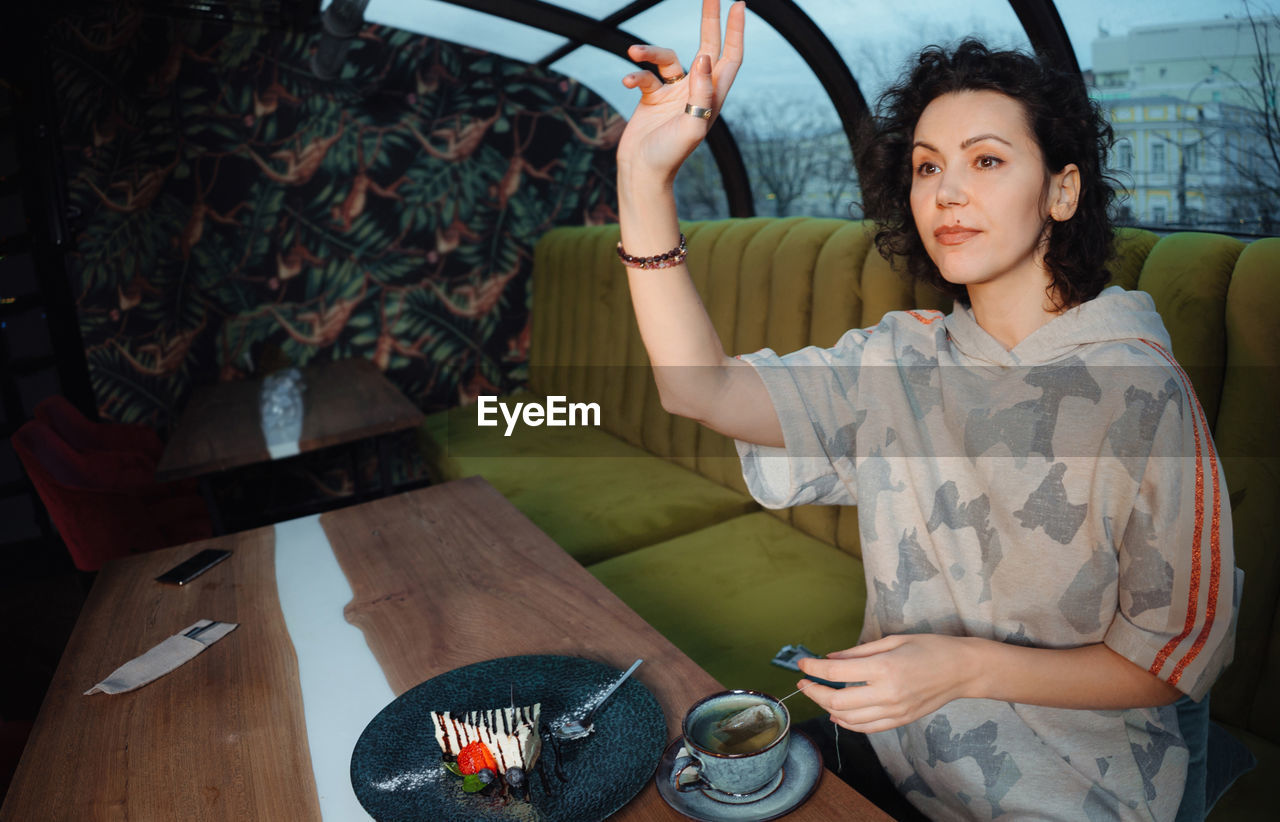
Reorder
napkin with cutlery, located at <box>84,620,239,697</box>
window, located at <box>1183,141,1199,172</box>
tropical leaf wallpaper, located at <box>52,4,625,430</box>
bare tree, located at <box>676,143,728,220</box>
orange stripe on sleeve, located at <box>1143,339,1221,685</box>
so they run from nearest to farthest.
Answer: orange stripe on sleeve, located at <box>1143,339,1221,685</box> → napkin with cutlery, located at <box>84,620,239,697</box> → window, located at <box>1183,141,1199,172</box> → tropical leaf wallpaper, located at <box>52,4,625,430</box> → bare tree, located at <box>676,143,728,220</box>

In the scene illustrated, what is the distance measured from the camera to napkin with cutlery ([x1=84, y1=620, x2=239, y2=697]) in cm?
119

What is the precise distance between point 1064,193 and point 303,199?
143 inches

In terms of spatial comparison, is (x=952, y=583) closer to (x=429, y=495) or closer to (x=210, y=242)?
(x=429, y=495)

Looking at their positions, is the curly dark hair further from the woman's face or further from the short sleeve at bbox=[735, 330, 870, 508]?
the short sleeve at bbox=[735, 330, 870, 508]

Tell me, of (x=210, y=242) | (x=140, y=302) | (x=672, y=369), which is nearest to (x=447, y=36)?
(x=210, y=242)

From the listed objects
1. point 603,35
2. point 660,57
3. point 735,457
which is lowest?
point 735,457

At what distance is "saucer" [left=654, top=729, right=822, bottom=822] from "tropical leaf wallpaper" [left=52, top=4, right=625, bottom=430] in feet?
11.3

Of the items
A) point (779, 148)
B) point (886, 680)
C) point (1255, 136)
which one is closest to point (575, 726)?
point (886, 680)

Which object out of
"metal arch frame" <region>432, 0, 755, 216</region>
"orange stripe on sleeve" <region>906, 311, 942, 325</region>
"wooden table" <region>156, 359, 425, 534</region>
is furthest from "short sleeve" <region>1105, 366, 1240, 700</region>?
"metal arch frame" <region>432, 0, 755, 216</region>

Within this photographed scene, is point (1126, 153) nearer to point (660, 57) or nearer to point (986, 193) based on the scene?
point (986, 193)

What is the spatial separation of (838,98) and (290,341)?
2.76 metres

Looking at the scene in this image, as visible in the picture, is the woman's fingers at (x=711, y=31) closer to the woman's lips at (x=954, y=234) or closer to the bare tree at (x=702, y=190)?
the woman's lips at (x=954, y=234)

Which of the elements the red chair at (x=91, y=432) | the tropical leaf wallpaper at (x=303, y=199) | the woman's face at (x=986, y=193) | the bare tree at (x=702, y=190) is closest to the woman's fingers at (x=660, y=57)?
the woman's face at (x=986, y=193)

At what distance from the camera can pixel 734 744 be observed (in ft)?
2.86
